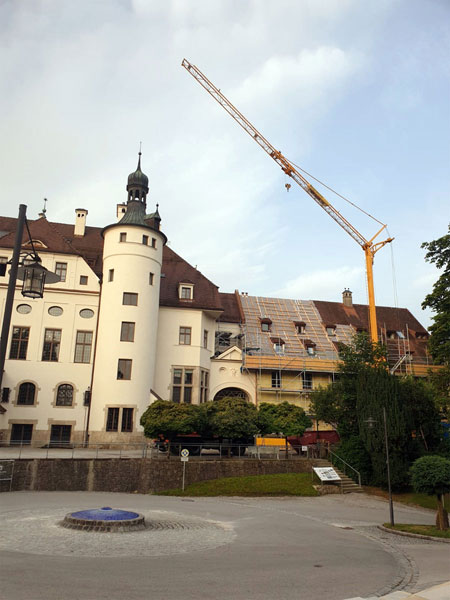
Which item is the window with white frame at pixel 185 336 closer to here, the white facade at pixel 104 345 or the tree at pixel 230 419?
the white facade at pixel 104 345

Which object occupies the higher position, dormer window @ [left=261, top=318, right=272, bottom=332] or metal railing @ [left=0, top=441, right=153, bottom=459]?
dormer window @ [left=261, top=318, right=272, bottom=332]

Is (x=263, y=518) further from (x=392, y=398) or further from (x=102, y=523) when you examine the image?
(x=392, y=398)

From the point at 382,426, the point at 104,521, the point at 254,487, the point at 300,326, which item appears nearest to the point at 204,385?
the point at 300,326

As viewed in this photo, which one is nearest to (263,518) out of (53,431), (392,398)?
(392,398)

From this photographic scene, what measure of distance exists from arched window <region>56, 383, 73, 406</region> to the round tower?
1.80m

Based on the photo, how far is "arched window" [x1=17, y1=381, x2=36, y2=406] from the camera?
121 feet

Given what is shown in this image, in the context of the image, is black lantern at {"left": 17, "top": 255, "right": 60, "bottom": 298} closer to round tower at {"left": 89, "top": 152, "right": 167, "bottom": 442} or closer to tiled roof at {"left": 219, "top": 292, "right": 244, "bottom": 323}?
round tower at {"left": 89, "top": 152, "right": 167, "bottom": 442}

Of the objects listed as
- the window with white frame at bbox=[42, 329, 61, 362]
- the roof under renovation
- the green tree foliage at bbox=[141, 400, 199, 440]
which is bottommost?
the green tree foliage at bbox=[141, 400, 199, 440]

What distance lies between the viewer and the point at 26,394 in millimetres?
37125

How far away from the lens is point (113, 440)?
118 ft

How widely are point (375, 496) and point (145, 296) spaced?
22.3m

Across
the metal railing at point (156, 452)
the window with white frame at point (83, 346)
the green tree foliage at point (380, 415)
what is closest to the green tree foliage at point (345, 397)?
the green tree foliage at point (380, 415)

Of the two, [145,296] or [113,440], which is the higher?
[145,296]

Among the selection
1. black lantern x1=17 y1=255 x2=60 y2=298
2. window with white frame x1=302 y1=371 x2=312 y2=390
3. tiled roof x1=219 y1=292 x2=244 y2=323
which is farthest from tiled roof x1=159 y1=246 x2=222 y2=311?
black lantern x1=17 y1=255 x2=60 y2=298
